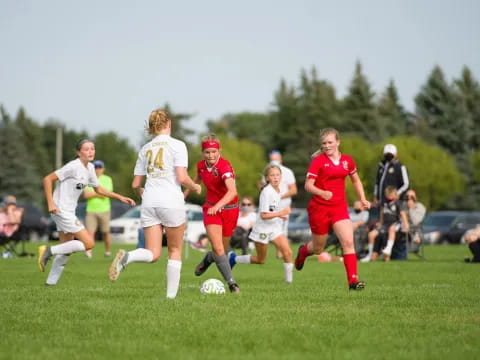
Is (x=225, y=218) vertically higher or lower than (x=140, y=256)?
higher

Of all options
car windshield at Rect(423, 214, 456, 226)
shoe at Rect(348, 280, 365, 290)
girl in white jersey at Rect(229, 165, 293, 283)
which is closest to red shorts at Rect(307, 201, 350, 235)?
shoe at Rect(348, 280, 365, 290)

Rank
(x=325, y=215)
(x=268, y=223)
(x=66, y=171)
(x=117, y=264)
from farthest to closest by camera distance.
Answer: (x=268, y=223)
(x=66, y=171)
(x=325, y=215)
(x=117, y=264)

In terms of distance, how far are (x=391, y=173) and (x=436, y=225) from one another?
20.1m

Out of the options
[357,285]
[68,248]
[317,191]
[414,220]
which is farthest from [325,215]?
[414,220]

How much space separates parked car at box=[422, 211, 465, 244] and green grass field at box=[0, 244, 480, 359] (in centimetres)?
2605

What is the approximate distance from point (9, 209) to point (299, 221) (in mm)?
19579

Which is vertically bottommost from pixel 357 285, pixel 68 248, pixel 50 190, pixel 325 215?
pixel 357 285

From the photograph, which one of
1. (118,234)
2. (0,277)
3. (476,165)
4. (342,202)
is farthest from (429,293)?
(476,165)

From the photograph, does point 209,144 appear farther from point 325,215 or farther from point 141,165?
point 325,215

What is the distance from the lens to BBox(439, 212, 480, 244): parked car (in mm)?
38938

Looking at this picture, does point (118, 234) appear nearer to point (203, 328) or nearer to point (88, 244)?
point (88, 244)

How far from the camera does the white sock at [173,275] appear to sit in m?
9.50

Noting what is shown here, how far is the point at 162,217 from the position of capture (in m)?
9.13

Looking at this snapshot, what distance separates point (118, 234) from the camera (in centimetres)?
3356
